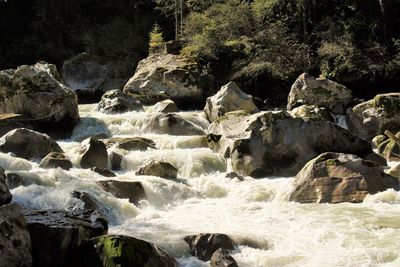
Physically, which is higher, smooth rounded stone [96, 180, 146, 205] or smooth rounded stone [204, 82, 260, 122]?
smooth rounded stone [204, 82, 260, 122]

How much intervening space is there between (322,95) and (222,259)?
16.3m

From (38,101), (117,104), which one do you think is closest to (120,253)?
(38,101)

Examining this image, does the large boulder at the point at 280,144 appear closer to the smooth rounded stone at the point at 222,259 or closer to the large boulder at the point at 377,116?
the large boulder at the point at 377,116

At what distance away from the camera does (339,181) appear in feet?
44.0

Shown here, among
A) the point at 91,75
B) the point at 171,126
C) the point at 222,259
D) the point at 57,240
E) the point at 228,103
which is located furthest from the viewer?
the point at 91,75

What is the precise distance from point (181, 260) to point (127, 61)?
30649 millimetres

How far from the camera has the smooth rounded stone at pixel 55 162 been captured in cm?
1544

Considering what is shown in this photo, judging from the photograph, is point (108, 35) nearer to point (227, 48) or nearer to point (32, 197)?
point (227, 48)

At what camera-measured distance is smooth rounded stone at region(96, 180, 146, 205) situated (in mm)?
13203

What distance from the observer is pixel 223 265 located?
842 centimetres

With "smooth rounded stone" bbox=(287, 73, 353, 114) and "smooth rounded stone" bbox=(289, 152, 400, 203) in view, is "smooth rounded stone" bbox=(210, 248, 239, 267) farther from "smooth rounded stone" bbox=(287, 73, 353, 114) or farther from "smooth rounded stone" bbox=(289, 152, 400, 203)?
"smooth rounded stone" bbox=(287, 73, 353, 114)

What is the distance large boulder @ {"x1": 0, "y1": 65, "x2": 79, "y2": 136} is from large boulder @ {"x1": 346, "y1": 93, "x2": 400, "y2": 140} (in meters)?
11.9

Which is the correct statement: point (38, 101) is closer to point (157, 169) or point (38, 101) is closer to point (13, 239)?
point (157, 169)

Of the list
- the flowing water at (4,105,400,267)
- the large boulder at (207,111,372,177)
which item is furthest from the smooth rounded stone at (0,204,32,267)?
the large boulder at (207,111,372,177)
